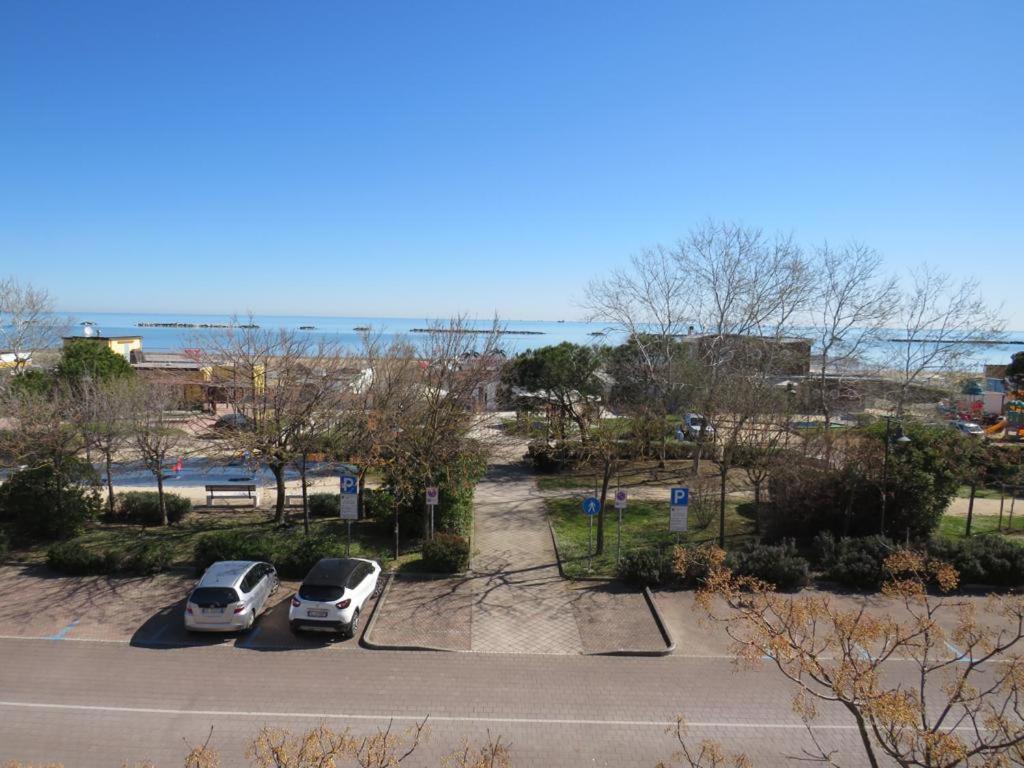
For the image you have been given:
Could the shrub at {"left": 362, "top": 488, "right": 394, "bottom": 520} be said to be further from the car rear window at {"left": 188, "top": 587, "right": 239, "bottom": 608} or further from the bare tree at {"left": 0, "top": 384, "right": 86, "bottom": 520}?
the bare tree at {"left": 0, "top": 384, "right": 86, "bottom": 520}

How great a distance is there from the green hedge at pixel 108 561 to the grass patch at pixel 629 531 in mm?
8756

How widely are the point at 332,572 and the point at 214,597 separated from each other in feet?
6.48

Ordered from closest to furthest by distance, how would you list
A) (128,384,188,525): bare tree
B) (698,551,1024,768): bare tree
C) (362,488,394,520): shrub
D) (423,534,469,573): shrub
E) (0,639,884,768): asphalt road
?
(698,551,1024,768): bare tree → (0,639,884,768): asphalt road → (423,534,469,573): shrub → (362,488,394,520): shrub → (128,384,188,525): bare tree

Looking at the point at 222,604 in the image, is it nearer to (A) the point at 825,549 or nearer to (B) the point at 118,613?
(B) the point at 118,613

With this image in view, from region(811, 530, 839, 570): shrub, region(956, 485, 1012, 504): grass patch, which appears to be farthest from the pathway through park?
region(956, 485, 1012, 504): grass patch

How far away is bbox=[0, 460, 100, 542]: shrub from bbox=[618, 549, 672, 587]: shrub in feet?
43.3

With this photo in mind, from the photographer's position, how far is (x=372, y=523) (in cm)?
1877

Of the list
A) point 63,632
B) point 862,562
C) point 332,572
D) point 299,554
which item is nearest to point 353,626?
point 332,572

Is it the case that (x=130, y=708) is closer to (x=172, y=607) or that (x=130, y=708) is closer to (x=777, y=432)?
(x=172, y=607)

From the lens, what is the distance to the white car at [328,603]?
1162 centimetres

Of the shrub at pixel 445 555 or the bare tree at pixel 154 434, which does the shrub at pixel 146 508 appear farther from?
the shrub at pixel 445 555

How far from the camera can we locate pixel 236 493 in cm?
2245

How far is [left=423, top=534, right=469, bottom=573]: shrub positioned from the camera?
1476cm

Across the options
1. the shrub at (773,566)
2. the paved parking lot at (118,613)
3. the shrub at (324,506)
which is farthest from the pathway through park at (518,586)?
the shrub at (324,506)
